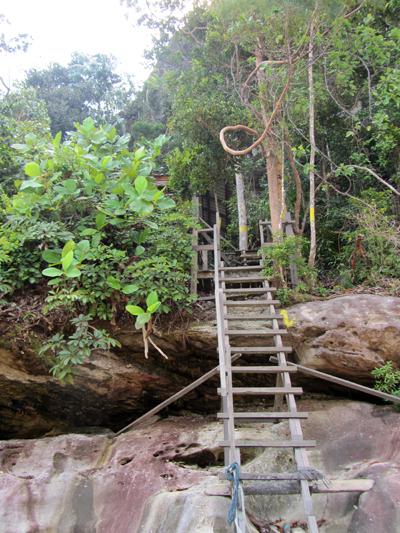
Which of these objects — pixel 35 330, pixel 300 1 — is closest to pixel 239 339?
pixel 35 330

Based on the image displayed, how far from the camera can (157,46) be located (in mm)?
11523

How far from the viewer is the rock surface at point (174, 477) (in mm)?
4477

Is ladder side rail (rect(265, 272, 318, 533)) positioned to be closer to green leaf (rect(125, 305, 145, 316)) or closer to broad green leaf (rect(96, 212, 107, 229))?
green leaf (rect(125, 305, 145, 316))

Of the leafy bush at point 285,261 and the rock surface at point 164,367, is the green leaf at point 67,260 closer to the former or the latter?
the rock surface at point 164,367

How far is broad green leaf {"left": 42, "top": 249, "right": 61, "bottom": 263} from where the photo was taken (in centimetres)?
570

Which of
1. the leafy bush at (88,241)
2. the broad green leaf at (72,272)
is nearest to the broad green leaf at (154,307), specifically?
the leafy bush at (88,241)

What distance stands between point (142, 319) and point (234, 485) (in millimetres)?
2227

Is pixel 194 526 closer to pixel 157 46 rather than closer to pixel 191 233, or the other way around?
pixel 191 233

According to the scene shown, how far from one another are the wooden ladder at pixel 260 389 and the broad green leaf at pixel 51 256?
205cm

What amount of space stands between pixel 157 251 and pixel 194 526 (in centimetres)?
341

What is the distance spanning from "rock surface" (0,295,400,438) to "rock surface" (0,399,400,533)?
54 centimetres

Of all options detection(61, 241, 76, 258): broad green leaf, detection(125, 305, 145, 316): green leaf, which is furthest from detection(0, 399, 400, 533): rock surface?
detection(61, 241, 76, 258): broad green leaf

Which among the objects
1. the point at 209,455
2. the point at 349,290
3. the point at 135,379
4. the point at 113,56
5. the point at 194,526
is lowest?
the point at 194,526

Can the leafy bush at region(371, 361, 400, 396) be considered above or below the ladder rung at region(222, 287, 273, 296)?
below
